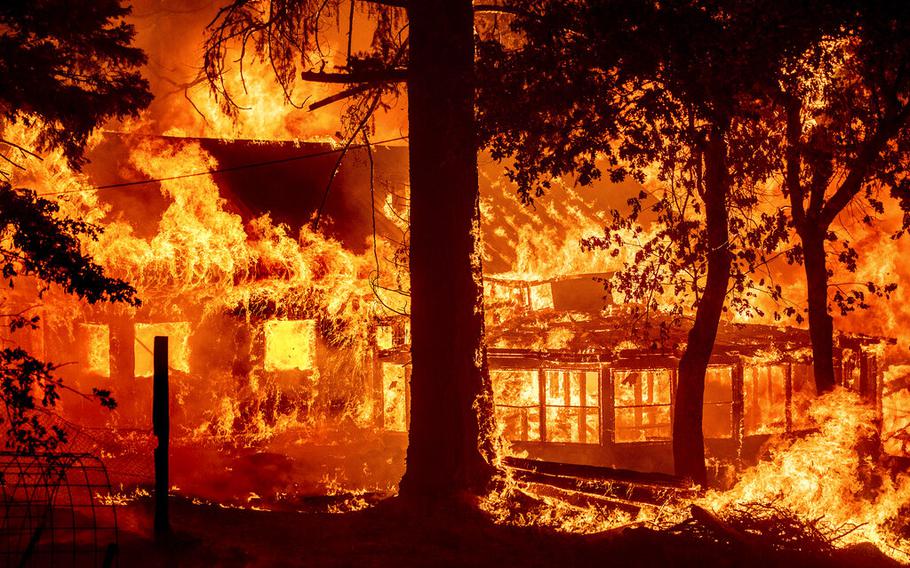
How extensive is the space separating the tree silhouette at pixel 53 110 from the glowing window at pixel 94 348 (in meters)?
13.7

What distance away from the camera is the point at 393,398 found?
2273 cm

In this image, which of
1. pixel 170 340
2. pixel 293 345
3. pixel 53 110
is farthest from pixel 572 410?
pixel 53 110

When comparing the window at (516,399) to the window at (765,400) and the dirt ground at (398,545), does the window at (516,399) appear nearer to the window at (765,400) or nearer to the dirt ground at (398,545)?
the window at (765,400)

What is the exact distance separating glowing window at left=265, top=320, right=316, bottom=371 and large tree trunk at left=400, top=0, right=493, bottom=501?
14163 millimetres

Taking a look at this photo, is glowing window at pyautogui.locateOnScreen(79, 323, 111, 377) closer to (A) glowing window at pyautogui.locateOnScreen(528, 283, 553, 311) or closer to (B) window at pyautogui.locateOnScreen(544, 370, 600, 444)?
(B) window at pyautogui.locateOnScreen(544, 370, 600, 444)

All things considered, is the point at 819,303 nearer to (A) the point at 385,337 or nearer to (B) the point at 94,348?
(A) the point at 385,337

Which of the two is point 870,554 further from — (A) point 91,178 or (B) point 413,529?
(A) point 91,178

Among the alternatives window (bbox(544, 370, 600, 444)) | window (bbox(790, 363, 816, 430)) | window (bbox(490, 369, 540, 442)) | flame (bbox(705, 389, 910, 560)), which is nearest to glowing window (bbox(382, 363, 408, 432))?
window (bbox(490, 369, 540, 442))

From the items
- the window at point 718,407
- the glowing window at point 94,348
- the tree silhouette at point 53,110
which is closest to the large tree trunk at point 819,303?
the window at point 718,407

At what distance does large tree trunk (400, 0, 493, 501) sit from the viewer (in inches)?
375

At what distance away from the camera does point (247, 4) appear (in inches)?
479

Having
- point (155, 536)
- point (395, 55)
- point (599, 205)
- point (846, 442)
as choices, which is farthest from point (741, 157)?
point (599, 205)

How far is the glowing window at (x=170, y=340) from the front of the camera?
22484mm

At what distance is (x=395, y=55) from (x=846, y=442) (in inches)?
397
